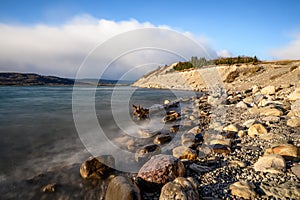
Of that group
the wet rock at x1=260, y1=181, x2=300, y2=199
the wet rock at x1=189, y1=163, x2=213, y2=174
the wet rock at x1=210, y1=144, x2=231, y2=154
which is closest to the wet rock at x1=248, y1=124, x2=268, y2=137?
the wet rock at x1=210, y1=144, x2=231, y2=154

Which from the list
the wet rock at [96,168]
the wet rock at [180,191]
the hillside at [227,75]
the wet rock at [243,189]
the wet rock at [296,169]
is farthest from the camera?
the hillside at [227,75]

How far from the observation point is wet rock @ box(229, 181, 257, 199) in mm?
2664

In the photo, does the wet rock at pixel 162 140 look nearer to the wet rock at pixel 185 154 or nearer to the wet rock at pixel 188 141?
the wet rock at pixel 188 141

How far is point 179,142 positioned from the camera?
5.61 metres

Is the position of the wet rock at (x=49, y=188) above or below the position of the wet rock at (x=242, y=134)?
below

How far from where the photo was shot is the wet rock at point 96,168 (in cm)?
378

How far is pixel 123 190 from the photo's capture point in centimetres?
266

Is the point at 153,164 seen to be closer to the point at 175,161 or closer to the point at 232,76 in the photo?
the point at 175,161

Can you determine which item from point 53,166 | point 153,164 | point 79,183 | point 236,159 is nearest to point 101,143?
point 53,166

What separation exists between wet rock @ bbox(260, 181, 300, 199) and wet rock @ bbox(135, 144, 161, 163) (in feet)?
8.34

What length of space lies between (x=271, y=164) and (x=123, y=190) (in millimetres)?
2668

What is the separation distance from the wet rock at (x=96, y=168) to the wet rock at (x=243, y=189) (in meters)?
2.40

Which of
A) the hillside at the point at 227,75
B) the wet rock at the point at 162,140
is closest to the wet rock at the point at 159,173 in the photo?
the wet rock at the point at 162,140

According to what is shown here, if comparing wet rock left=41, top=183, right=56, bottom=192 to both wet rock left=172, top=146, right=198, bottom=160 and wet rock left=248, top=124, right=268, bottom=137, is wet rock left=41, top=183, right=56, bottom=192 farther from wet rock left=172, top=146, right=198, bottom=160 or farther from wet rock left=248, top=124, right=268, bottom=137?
wet rock left=248, top=124, right=268, bottom=137
